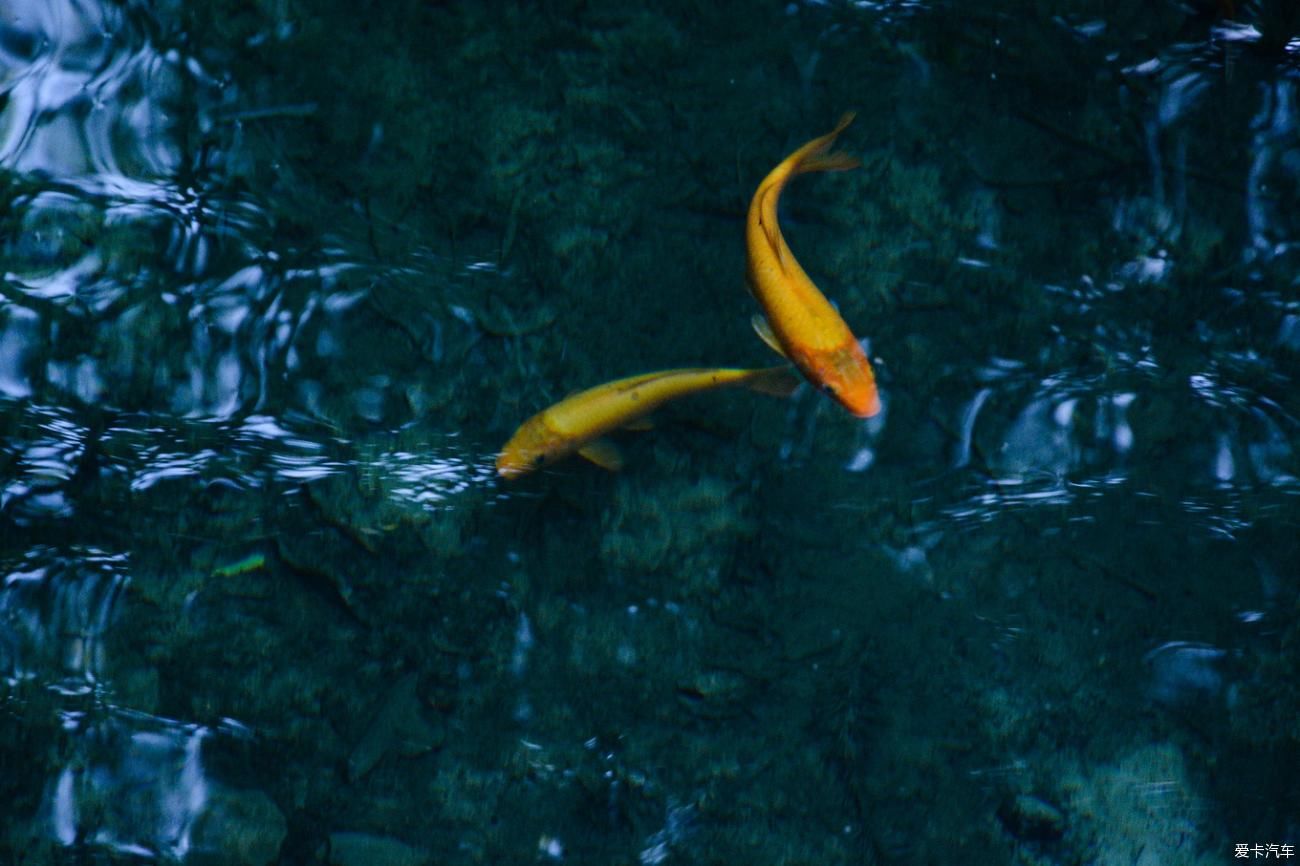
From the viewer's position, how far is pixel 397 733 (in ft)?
11.9

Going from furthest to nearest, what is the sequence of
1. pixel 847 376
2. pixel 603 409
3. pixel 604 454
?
pixel 604 454
pixel 603 409
pixel 847 376

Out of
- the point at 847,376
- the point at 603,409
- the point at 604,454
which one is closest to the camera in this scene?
the point at 847,376

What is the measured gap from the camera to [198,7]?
3879 mm

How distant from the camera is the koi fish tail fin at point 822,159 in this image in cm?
371

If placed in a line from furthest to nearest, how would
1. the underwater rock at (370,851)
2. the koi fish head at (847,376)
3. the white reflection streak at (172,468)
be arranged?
the white reflection streak at (172,468) → the underwater rock at (370,851) → the koi fish head at (847,376)

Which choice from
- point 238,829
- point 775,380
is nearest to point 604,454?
point 775,380

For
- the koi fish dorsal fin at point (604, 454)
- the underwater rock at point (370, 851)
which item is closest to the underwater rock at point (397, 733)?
the underwater rock at point (370, 851)

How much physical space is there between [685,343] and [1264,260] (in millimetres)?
2176

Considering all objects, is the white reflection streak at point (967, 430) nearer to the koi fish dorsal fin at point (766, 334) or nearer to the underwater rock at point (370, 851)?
the koi fish dorsal fin at point (766, 334)

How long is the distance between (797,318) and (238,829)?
2588 millimetres

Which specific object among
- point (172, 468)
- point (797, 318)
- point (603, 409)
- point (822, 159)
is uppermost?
point (822, 159)

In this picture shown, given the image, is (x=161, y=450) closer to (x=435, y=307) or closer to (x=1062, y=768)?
(x=435, y=307)

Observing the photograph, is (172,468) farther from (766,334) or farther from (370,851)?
(766,334)

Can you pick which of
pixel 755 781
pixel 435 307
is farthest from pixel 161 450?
pixel 755 781
